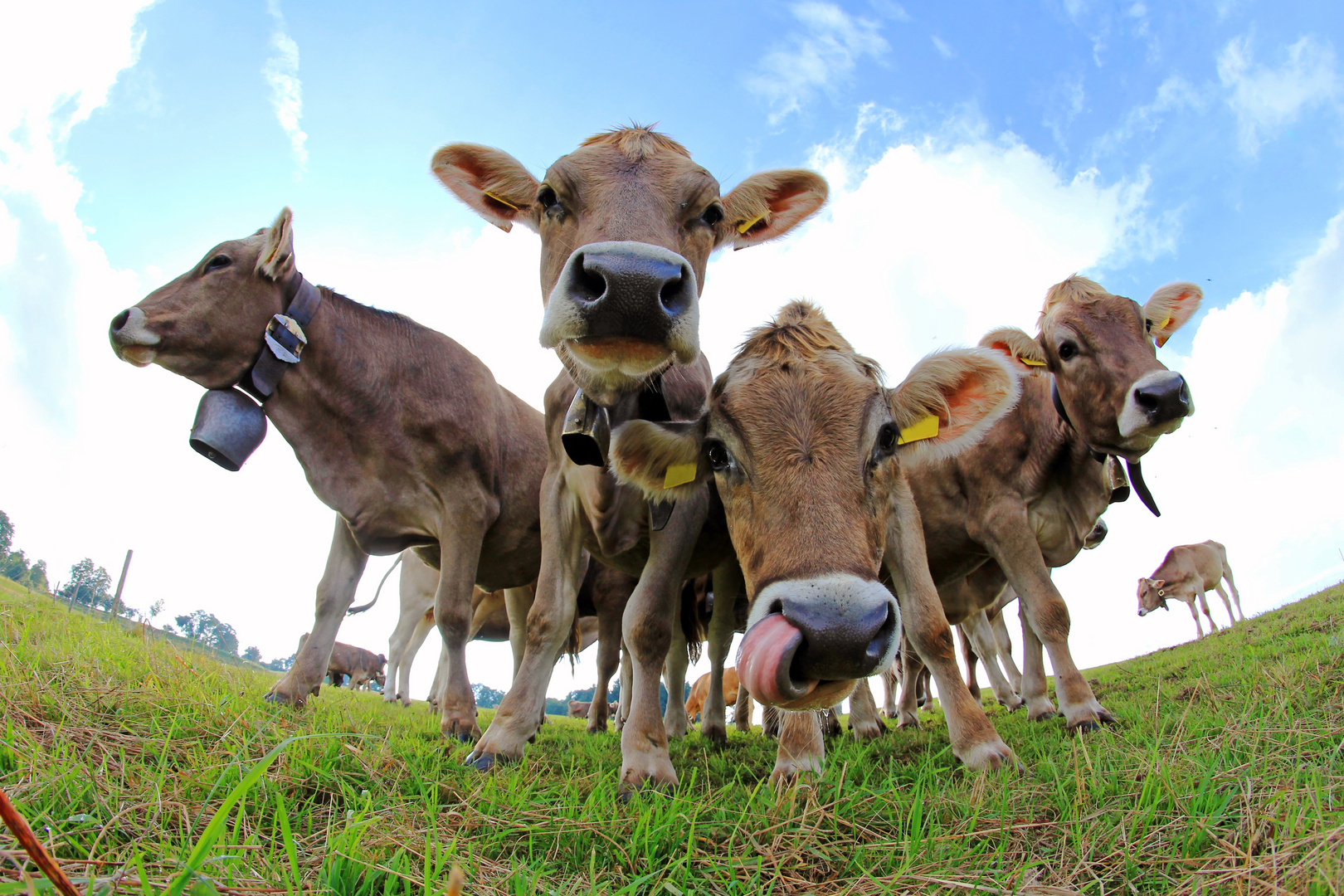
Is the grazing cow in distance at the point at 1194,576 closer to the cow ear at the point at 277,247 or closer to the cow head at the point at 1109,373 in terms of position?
the cow head at the point at 1109,373

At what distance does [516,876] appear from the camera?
1.69 m

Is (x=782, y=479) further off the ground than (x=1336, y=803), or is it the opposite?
(x=782, y=479)

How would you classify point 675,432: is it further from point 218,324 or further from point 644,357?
point 218,324

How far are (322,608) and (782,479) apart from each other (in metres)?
3.92

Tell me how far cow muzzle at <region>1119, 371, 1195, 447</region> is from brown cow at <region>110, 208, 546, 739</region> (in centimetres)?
420

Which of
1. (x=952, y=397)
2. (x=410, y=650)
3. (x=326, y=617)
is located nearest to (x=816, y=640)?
(x=952, y=397)

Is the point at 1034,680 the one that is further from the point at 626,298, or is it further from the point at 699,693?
the point at 699,693

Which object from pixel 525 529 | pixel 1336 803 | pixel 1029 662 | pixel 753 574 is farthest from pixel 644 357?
pixel 1029 662

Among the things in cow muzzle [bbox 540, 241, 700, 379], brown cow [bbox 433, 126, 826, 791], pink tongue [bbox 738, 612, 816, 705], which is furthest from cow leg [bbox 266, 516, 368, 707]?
pink tongue [bbox 738, 612, 816, 705]

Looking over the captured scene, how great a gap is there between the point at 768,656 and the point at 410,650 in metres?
9.96

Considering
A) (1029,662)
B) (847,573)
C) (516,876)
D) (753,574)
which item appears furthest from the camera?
(1029,662)

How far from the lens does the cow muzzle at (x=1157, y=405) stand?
4469mm

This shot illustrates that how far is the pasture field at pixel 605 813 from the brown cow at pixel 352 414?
187 centimetres

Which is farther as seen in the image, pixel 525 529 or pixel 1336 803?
pixel 525 529
